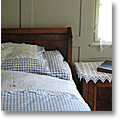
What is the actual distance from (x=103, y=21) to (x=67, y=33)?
31 centimetres

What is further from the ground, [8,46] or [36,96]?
[8,46]

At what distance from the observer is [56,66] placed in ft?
4.03

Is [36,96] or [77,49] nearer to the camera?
[36,96]

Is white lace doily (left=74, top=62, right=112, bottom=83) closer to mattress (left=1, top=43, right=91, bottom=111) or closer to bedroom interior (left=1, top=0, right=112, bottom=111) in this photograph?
bedroom interior (left=1, top=0, right=112, bottom=111)

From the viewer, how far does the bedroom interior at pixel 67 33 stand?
1.37 meters

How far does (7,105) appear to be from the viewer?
0.75 meters

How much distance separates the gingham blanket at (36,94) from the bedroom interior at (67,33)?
42 cm

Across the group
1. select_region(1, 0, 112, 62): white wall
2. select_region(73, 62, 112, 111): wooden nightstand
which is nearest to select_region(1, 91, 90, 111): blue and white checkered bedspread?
select_region(73, 62, 112, 111): wooden nightstand

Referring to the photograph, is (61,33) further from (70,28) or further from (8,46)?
(8,46)

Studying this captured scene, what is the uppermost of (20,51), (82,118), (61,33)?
(61,33)

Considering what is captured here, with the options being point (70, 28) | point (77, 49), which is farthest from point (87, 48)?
point (70, 28)

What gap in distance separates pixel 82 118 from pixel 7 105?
303 mm

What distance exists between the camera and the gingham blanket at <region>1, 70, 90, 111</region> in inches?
29.7

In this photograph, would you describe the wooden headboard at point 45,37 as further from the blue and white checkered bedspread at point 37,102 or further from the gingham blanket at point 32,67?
the blue and white checkered bedspread at point 37,102
